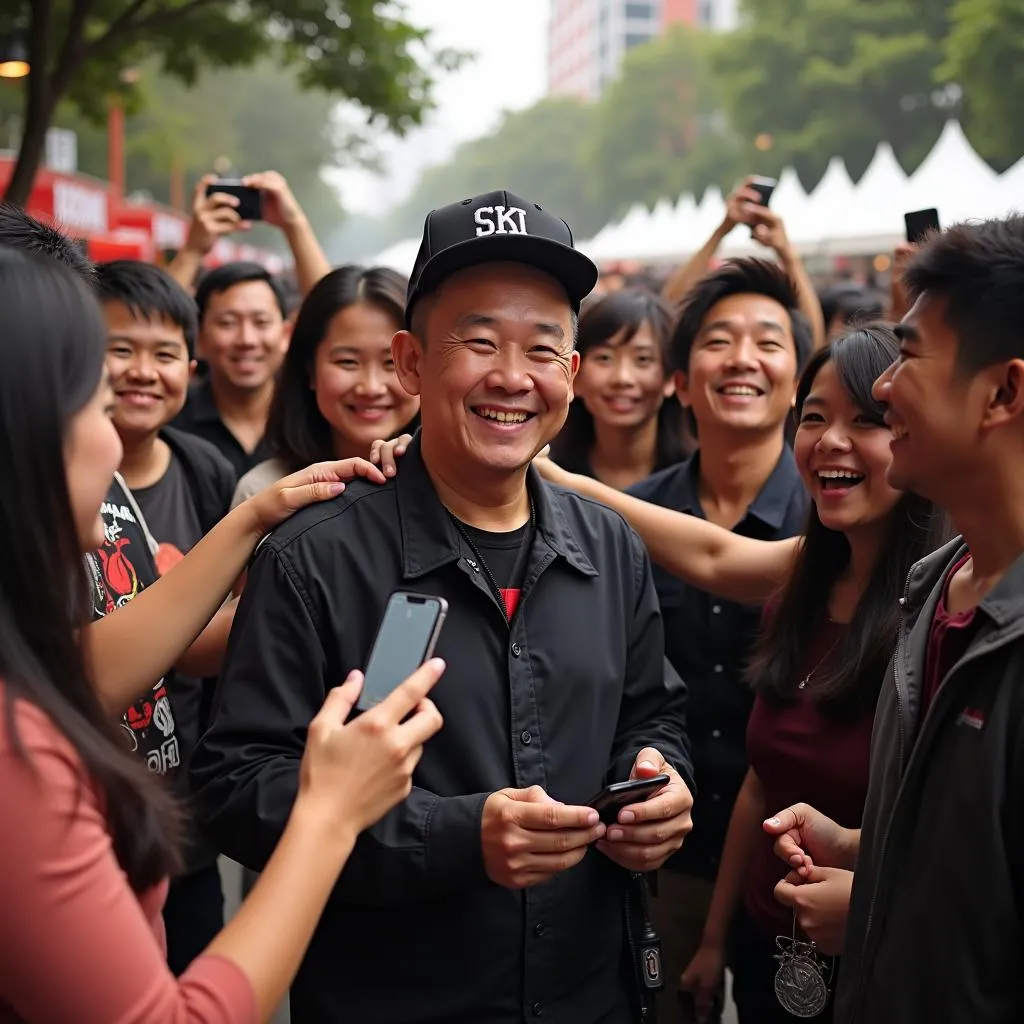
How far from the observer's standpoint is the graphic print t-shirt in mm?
3252

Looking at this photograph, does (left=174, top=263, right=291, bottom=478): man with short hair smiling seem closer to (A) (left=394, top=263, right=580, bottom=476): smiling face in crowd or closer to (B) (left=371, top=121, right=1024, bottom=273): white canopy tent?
(A) (left=394, top=263, right=580, bottom=476): smiling face in crowd

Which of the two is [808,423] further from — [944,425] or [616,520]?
[944,425]

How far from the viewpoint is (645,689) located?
2.82m

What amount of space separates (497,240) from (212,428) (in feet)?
11.5

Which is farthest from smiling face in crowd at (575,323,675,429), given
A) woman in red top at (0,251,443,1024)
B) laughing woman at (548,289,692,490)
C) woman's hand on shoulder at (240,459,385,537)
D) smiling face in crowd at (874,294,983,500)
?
woman in red top at (0,251,443,1024)

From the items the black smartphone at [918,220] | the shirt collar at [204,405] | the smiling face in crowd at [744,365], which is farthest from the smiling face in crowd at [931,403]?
the shirt collar at [204,405]

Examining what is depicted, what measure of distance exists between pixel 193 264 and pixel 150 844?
4660 millimetres

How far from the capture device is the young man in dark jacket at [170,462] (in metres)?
3.80

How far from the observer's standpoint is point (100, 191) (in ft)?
53.2

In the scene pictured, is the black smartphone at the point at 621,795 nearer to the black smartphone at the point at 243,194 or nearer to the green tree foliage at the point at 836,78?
the black smartphone at the point at 243,194

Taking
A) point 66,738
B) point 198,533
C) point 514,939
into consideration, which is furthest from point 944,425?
point 198,533

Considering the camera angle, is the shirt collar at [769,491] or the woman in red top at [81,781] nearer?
the woman in red top at [81,781]

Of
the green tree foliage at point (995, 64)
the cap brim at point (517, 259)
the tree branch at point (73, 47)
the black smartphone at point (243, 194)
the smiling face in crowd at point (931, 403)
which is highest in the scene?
the green tree foliage at point (995, 64)

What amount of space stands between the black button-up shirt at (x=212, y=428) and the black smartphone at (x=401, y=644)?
3414 millimetres
